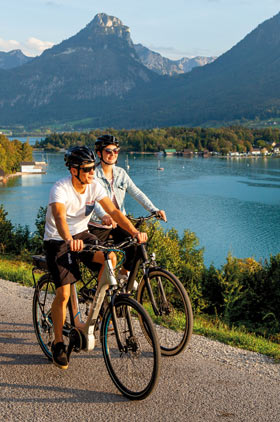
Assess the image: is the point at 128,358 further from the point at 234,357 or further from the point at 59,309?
the point at 234,357

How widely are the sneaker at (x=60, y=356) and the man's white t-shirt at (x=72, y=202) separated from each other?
3.51ft

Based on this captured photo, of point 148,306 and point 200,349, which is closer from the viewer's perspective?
point 200,349

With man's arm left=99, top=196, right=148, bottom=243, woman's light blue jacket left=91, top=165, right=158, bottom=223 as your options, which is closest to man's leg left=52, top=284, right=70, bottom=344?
man's arm left=99, top=196, right=148, bottom=243

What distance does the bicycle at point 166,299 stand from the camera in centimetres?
460

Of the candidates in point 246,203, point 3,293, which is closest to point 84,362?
point 3,293

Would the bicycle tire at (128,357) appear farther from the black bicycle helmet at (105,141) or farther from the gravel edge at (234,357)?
the black bicycle helmet at (105,141)

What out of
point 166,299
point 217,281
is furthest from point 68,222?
point 217,281

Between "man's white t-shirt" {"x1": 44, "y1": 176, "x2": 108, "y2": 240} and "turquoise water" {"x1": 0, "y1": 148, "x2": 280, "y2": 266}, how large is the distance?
34.7 meters

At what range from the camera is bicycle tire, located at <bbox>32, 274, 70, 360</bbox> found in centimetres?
491

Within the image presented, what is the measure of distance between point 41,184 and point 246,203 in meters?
42.3

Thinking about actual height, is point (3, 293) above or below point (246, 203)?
above

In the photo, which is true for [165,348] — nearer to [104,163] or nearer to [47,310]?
[47,310]

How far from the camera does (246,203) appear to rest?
68938mm

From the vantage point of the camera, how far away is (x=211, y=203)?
69.8 m
